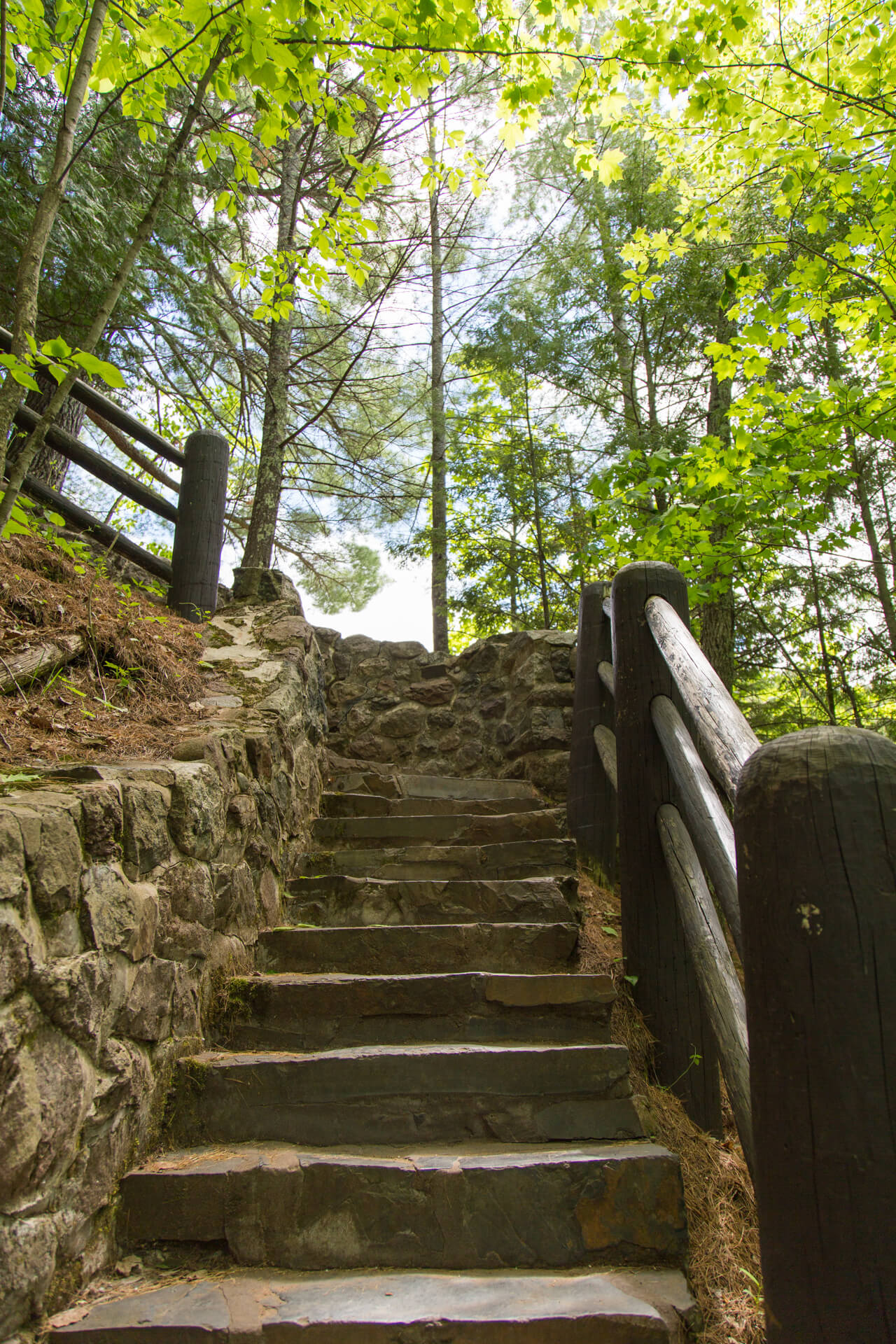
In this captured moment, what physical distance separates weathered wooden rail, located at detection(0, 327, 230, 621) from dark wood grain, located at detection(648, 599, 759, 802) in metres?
2.86

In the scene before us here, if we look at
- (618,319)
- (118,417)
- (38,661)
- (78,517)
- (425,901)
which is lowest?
(425,901)

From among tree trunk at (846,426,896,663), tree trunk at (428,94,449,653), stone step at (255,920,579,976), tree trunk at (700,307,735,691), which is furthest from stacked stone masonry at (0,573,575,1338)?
tree trunk at (846,426,896,663)

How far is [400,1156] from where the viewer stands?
1.93 metres

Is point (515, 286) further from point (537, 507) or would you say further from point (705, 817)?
point (705, 817)

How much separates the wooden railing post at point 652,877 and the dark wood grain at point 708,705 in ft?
0.79

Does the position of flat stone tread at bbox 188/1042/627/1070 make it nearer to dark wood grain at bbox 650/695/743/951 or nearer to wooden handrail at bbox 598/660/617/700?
dark wood grain at bbox 650/695/743/951

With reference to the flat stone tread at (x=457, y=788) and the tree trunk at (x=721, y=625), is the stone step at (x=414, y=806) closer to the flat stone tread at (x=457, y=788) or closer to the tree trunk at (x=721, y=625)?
the flat stone tread at (x=457, y=788)

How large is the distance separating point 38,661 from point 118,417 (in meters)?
2.09

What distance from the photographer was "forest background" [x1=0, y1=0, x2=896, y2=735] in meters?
3.47

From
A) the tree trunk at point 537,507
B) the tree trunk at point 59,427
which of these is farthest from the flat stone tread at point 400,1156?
the tree trunk at point 537,507

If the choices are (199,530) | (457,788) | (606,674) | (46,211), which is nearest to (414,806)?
(457,788)

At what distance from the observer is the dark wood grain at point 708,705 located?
146 cm

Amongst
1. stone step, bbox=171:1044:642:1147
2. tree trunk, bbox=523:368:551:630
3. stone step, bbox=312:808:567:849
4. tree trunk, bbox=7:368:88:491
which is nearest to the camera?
stone step, bbox=171:1044:642:1147

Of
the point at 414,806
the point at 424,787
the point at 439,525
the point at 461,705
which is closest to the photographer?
the point at 414,806
